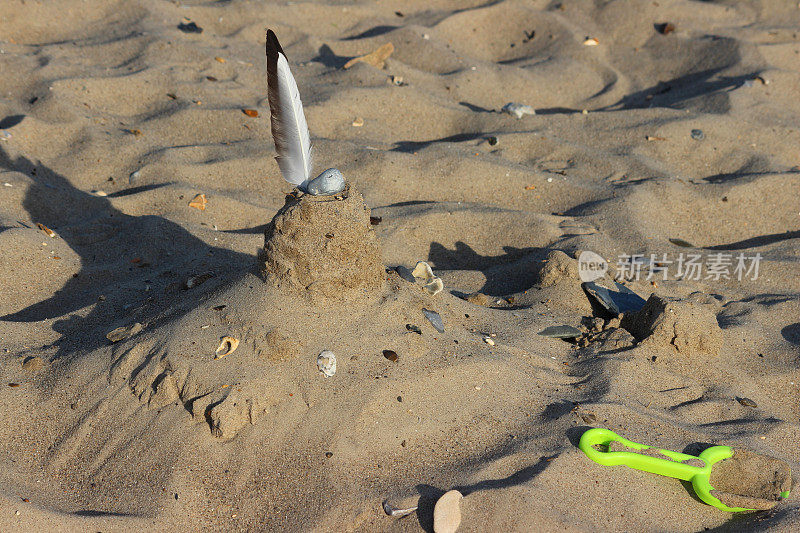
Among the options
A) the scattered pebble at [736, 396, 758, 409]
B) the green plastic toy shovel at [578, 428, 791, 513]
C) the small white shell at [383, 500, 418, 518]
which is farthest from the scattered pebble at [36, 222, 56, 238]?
the scattered pebble at [736, 396, 758, 409]

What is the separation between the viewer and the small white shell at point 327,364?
238 cm

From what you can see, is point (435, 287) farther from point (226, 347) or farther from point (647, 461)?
point (647, 461)

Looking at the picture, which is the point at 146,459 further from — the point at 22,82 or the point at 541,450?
the point at 22,82

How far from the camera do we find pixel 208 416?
89.5 inches

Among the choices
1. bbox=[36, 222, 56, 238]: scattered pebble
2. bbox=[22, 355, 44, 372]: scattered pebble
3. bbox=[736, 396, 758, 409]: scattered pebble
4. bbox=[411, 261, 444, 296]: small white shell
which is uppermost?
bbox=[411, 261, 444, 296]: small white shell

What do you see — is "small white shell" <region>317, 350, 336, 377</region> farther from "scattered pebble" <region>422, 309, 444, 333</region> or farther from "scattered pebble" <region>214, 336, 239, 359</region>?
"scattered pebble" <region>422, 309, 444, 333</region>

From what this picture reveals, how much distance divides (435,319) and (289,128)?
97cm

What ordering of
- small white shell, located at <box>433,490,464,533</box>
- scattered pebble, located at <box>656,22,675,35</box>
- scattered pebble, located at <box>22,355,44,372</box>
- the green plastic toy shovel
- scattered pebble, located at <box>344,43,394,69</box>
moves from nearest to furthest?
small white shell, located at <box>433,490,464,533</box> < the green plastic toy shovel < scattered pebble, located at <box>22,355,44,372</box> < scattered pebble, located at <box>344,43,394,69</box> < scattered pebble, located at <box>656,22,675,35</box>

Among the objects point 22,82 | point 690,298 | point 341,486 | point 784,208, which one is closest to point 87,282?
point 341,486

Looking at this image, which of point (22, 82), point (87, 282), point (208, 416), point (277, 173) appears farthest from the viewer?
point (22, 82)

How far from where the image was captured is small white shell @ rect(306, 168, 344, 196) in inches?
96.4

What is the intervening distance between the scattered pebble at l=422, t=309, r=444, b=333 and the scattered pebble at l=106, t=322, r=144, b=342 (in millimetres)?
1171

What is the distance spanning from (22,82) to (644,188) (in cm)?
455

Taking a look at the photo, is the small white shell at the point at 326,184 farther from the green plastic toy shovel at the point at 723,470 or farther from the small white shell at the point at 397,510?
the green plastic toy shovel at the point at 723,470
